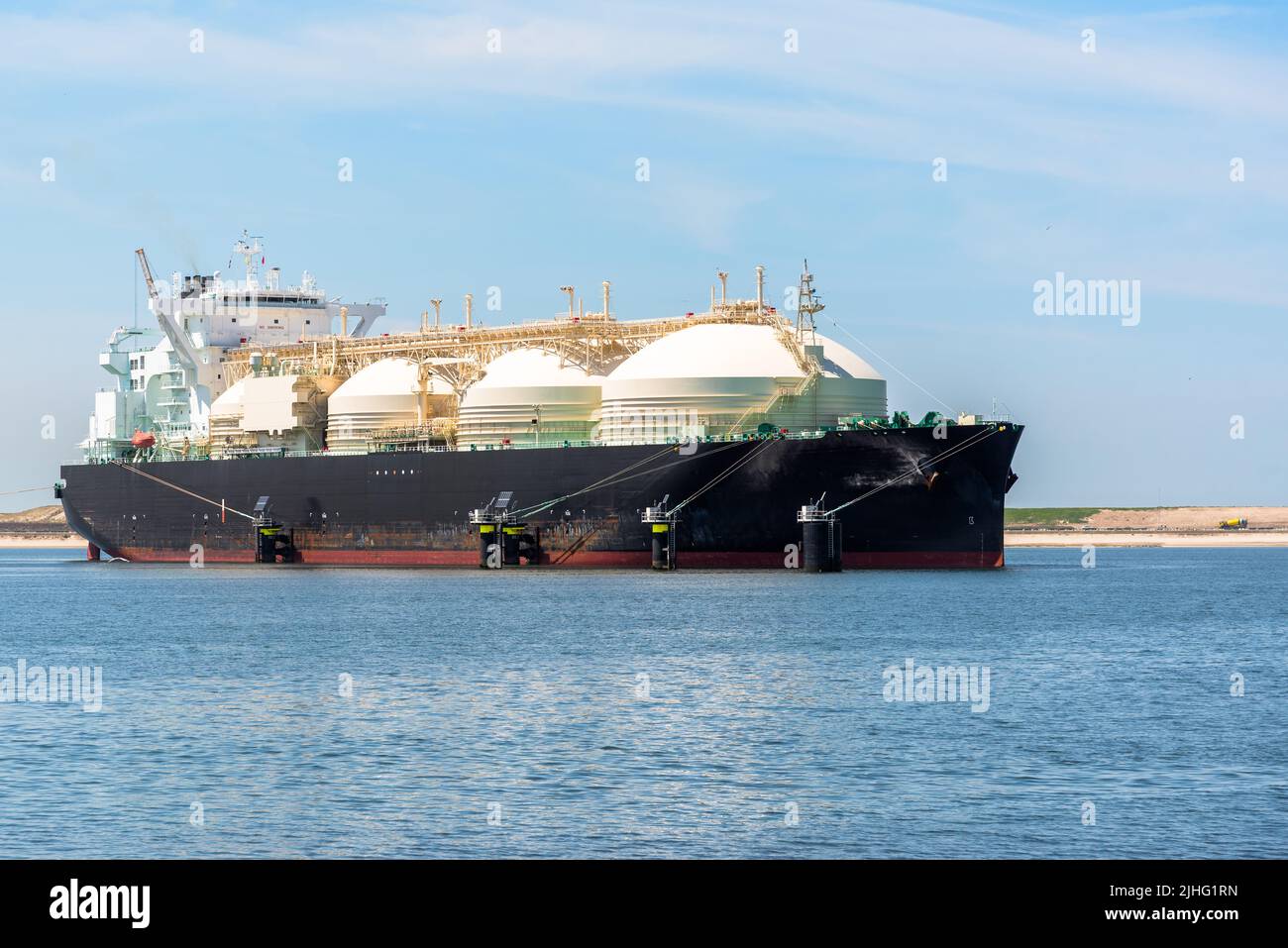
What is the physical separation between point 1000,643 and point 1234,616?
1781 centimetres

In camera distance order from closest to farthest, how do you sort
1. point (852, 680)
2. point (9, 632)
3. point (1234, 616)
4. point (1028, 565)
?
1. point (852, 680)
2. point (9, 632)
3. point (1234, 616)
4. point (1028, 565)

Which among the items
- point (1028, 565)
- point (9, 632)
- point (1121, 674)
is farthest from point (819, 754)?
point (1028, 565)

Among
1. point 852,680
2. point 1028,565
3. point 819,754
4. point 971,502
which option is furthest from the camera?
point 1028,565

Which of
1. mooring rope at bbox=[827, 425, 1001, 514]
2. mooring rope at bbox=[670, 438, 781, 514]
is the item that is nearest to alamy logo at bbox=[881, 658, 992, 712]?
mooring rope at bbox=[827, 425, 1001, 514]

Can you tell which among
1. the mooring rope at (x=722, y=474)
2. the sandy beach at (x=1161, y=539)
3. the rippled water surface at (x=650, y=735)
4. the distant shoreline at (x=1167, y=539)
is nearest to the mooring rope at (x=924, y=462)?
the mooring rope at (x=722, y=474)

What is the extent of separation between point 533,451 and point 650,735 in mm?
44983

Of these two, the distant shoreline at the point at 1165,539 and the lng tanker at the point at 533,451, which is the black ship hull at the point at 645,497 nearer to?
the lng tanker at the point at 533,451

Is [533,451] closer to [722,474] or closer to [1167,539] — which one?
[722,474]

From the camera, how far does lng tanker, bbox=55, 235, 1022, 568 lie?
64.2m

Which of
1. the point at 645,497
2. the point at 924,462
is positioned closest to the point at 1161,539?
the point at 645,497

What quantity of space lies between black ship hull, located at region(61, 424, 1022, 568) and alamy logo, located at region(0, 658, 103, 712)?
104 feet

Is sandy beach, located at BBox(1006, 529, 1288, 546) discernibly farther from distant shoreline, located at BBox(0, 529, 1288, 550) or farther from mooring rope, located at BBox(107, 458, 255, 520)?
mooring rope, located at BBox(107, 458, 255, 520)
